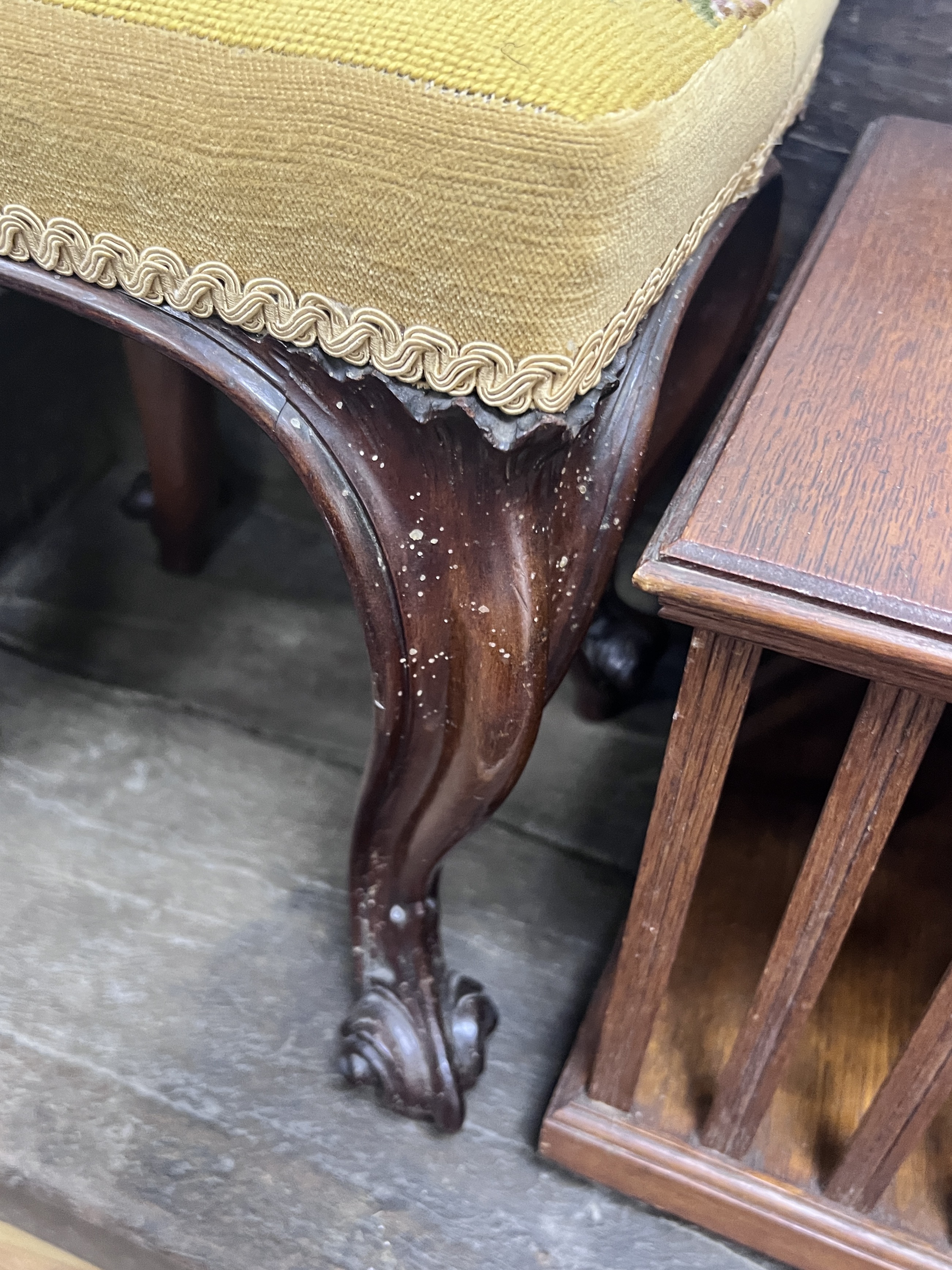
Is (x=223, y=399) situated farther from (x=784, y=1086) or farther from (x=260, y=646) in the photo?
(x=784, y=1086)

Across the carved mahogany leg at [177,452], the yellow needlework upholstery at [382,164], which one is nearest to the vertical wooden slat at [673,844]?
the yellow needlework upholstery at [382,164]

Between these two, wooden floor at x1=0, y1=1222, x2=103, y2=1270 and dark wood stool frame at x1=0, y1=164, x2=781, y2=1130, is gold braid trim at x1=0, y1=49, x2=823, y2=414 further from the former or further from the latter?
wooden floor at x1=0, y1=1222, x2=103, y2=1270

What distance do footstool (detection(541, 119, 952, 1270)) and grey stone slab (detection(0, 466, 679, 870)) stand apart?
0.50ft

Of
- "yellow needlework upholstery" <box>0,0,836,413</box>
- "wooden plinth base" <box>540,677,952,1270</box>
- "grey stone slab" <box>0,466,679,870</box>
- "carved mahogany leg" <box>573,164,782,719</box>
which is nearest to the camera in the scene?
"yellow needlework upholstery" <box>0,0,836,413</box>

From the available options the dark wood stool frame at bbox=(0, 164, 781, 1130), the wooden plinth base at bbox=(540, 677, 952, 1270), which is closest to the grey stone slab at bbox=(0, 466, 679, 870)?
the wooden plinth base at bbox=(540, 677, 952, 1270)

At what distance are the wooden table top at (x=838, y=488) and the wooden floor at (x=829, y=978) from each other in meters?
0.28

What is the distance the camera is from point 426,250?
293 mm

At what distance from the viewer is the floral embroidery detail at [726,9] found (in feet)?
1.20

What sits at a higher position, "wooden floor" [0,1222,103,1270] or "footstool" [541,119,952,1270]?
"footstool" [541,119,952,1270]

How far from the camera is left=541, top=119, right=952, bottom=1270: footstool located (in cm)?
29

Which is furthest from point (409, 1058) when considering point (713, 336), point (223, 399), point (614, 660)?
point (223, 399)

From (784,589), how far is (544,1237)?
0.38 m

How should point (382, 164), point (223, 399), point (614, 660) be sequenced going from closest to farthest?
point (382, 164), point (614, 660), point (223, 399)

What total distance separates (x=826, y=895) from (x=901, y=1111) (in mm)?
120
